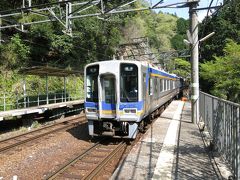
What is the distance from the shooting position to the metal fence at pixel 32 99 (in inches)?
655

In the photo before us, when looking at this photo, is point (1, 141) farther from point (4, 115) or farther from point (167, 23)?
point (167, 23)

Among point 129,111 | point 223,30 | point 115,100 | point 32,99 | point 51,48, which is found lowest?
point 129,111

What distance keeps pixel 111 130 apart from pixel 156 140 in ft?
5.57

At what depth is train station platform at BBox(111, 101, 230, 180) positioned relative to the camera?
6.97m

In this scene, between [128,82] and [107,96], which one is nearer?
[128,82]

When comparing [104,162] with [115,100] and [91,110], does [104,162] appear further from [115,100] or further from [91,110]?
[91,110]

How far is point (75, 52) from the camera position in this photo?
1129 inches

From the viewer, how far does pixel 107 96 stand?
420 inches

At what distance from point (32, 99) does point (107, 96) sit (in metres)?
11.6

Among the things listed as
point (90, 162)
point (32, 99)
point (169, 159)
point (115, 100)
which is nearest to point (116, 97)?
point (115, 100)

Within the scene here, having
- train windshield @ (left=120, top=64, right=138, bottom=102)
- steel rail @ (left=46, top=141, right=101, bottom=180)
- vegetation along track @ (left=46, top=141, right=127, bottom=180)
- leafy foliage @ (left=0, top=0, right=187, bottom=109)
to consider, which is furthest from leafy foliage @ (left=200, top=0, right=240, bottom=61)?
steel rail @ (left=46, top=141, right=101, bottom=180)

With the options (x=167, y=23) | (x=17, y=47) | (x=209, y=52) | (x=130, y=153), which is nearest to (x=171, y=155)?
(x=130, y=153)

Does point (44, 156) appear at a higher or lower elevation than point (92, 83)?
lower

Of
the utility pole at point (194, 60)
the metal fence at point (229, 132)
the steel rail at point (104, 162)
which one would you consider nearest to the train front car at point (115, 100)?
the steel rail at point (104, 162)
